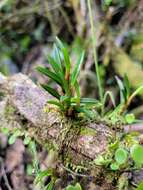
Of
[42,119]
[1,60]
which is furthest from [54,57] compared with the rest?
[1,60]

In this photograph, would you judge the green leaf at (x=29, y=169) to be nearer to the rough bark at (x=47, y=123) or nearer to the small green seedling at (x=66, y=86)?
the rough bark at (x=47, y=123)

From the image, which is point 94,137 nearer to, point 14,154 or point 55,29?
point 14,154

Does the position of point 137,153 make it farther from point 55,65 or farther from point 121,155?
point 55,65

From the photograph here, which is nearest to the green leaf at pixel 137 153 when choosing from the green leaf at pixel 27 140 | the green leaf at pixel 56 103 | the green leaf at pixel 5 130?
the green leaf at pixel 56 103

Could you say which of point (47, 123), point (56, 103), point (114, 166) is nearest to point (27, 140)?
point (47, 123)

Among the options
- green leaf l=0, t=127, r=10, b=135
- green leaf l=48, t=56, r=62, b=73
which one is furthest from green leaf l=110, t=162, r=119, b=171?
green leaf l=0, t=127, r=10, b=135

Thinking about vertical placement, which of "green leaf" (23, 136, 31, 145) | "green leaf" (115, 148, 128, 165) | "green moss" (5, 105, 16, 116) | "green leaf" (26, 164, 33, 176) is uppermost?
"green moss" (5, 105, 16, 116)

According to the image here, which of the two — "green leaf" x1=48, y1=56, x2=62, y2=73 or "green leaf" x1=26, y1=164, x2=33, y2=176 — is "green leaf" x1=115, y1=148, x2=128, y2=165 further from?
"green leaf" x1=26, y1=164, x2=33, y2=176

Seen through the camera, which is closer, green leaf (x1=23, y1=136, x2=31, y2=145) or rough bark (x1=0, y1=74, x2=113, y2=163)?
rough bark (x1=0, y1=74, x2=113, y2=163)
